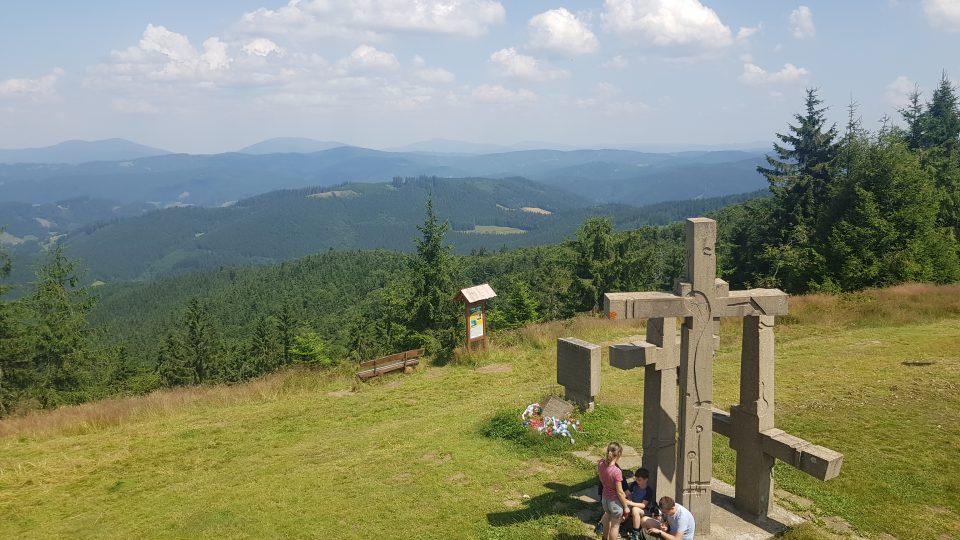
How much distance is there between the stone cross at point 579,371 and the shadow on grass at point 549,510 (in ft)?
13.1

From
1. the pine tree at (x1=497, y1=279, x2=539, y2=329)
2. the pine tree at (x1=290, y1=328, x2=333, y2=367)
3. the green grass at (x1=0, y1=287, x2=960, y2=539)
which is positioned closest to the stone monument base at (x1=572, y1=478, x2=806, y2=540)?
the green grass at (x1=0, y1=287, x2=960, y2=539)

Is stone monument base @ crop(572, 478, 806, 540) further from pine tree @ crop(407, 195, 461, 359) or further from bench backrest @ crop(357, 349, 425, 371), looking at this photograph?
pine tree @ crop(407, 195, 461, 359)

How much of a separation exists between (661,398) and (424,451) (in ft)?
18.5

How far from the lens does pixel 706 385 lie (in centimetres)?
736

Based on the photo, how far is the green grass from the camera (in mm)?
8719

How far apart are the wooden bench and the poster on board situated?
2.13 meters

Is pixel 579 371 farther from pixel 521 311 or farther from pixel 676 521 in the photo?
pixel 521 311

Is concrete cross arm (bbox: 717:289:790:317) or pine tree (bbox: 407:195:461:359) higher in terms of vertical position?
concrete cross arm (bbox: 717:289:790:317)

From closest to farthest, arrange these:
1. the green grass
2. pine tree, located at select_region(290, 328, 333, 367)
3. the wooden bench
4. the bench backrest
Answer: the green grass
the wooden bench
the bench backrest
pine tree, located at select_region(290, 328, 333, 367)

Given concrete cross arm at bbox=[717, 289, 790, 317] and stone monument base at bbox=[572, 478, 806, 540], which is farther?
stone monument base at bbox=[572, 478, 806, 540]

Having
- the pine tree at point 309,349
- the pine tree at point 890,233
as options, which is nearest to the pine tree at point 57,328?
the pine tree at point 309,349

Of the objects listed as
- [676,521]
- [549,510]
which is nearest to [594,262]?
[549,510]

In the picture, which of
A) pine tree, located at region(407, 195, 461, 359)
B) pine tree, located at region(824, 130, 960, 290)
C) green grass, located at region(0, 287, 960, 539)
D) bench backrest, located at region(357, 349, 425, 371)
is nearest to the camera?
green grass, located at region(0, 287, 960, 539)

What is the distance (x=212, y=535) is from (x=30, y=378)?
30.6 m
